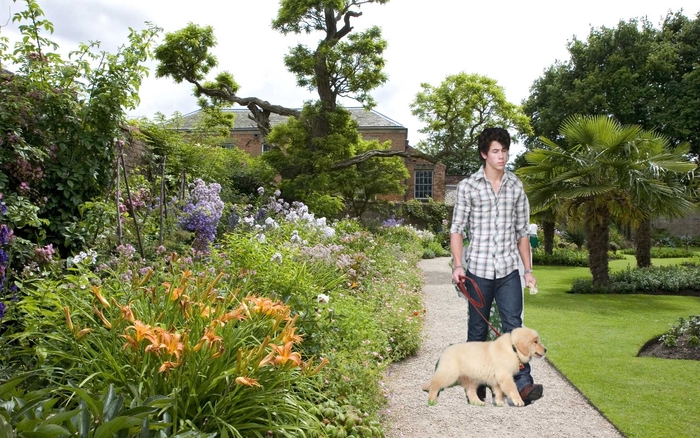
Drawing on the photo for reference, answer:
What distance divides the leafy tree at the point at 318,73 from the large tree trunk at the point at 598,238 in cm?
710

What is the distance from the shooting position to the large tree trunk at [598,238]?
39.2 feet

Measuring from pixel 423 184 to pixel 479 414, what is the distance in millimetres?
24751

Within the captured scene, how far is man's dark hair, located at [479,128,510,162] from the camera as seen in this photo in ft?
7.02

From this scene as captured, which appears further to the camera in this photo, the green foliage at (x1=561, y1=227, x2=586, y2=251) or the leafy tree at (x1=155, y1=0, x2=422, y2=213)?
the green foliage at (x1=561, y1=227, x2=586, y2=251)

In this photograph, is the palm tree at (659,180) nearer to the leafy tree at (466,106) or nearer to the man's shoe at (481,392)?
the leafy tree at (466,106)

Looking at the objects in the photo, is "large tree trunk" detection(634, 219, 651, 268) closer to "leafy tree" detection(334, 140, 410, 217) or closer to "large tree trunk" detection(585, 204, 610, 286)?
"large tree trunk" detection(585, 204, 610, 286)

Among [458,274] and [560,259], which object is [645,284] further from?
[458,274]

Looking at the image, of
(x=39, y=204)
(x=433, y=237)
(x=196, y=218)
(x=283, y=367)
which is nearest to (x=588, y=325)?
(x=196, y=218)

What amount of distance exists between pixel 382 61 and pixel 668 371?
12.8 m

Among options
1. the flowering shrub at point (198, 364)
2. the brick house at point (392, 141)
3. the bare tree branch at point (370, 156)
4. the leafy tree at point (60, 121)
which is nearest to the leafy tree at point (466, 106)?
the bare tree branch at point (370, 156)

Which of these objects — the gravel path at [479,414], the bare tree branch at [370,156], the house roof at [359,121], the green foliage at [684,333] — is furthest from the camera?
the house roof at [359,121]

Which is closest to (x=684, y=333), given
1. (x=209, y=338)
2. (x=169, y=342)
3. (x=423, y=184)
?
(x=209, y=338)

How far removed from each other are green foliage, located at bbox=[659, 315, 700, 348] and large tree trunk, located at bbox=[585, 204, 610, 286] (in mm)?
4160

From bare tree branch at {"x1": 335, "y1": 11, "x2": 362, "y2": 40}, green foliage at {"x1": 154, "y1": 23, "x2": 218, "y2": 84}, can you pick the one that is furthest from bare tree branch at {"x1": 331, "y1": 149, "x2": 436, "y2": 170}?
green foliage at {"x1": 154, "y1": 23, "x2": 218, "y2": 84}
